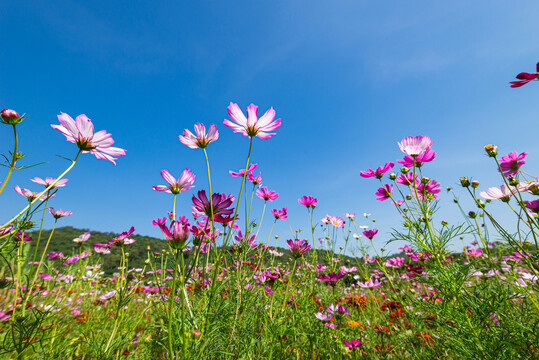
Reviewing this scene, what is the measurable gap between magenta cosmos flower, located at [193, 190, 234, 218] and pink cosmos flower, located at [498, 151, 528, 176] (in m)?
1.51

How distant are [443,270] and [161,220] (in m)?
1.58

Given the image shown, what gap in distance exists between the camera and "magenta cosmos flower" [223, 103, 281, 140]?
100cm

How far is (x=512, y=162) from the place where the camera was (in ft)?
4.31

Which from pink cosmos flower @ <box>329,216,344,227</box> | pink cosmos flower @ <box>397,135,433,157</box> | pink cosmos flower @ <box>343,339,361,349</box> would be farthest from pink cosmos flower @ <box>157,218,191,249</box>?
pink cosmos flower @ <box>329,216,344,227</box>

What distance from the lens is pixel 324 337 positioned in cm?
184

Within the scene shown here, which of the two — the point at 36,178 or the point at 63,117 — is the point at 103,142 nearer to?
the point at 63,117

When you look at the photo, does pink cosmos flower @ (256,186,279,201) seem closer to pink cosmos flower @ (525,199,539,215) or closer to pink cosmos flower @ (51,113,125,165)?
pink cosmos flower @ (51,113,125,165)

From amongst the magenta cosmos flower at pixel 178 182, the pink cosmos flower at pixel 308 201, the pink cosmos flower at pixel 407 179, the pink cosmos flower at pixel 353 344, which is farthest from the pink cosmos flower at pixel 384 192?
the magenta cosmos flower at pixel 178 182

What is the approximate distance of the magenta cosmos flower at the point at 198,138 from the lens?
3.40 feet

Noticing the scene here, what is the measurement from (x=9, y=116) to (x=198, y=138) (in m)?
0.64

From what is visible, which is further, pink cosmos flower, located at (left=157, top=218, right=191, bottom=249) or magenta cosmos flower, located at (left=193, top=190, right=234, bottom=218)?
magenta cosmos flower, located at (left=193, top=190, right=234, bottom=218)

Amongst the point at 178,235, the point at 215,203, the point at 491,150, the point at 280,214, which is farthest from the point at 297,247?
the point at 491,150

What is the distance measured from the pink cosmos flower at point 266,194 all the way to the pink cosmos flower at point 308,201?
0.52 m

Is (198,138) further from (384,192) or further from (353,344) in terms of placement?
(353,344)
